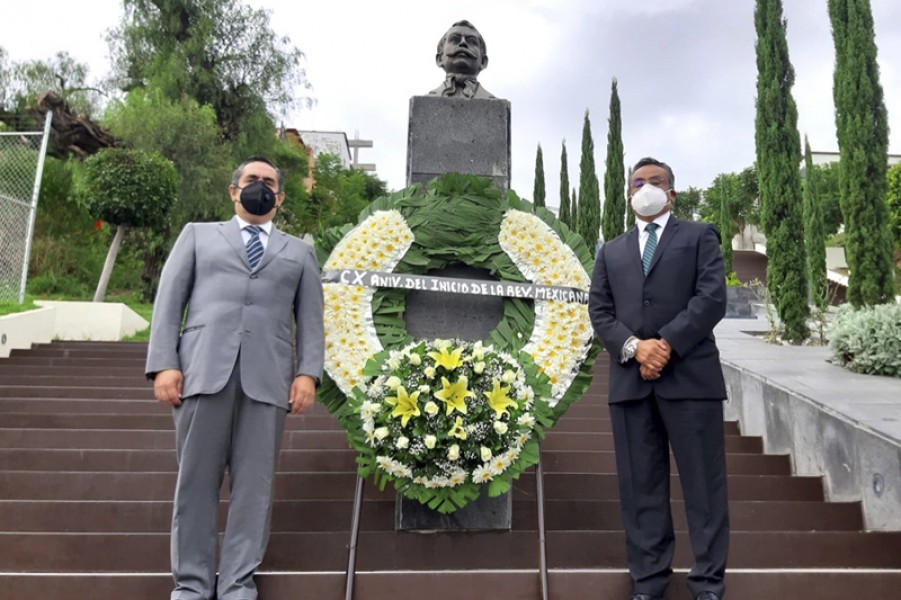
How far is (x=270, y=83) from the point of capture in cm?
1920

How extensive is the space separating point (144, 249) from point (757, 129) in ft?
42.1

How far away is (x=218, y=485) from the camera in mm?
2373

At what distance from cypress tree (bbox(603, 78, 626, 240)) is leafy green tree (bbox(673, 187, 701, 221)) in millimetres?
22900

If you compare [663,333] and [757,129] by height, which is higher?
[757,129]

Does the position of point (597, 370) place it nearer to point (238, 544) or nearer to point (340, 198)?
point (238, 544)

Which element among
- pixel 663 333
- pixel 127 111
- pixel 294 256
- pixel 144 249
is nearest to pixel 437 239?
pixel 294 256

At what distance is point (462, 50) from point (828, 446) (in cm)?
298

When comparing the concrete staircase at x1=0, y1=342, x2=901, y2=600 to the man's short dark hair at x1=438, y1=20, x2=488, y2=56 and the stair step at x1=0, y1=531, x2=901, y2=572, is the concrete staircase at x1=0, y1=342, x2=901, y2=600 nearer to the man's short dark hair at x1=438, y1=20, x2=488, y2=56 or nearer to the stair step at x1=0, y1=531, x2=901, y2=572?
the stair step at x1=0, y1=531, x2=901, y2=572

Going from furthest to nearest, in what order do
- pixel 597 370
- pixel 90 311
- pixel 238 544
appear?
1. pixel 90 311
2. pixel 597 370
3. pixel 238 544

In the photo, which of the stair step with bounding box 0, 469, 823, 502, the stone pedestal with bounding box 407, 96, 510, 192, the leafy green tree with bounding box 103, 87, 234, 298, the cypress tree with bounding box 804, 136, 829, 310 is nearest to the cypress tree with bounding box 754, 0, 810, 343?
the cypress tree with bounding box 804, 136, 829, 310

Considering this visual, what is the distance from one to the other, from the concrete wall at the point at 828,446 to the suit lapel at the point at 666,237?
1.60m

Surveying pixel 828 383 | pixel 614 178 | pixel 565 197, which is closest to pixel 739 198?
pixel 565 197

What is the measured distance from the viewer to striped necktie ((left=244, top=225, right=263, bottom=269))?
8.27ft

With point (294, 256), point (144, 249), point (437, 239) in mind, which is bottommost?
point (294, 256)
